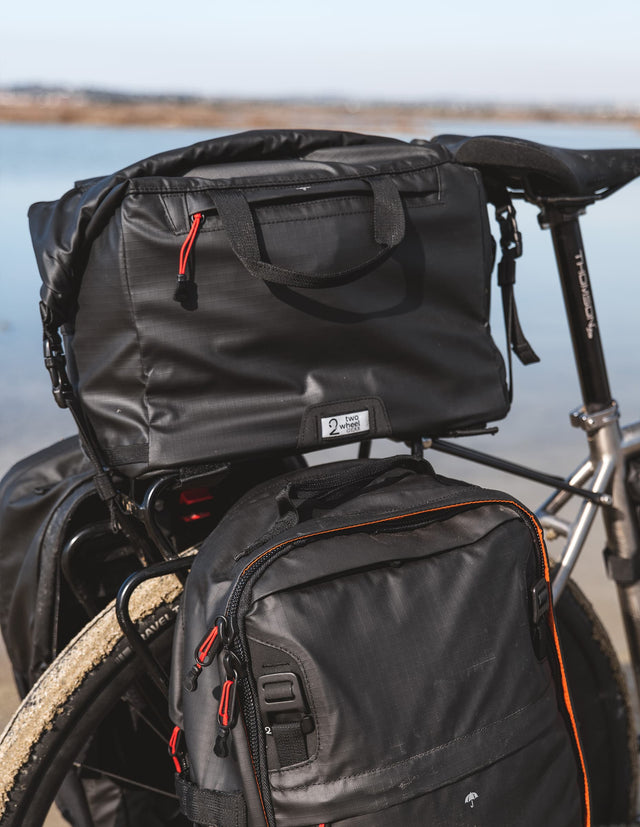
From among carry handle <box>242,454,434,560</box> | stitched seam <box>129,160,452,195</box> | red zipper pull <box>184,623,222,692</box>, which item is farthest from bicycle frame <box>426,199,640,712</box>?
red zipper pull <box>184,623,222,692</box>

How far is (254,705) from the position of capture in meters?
0.98

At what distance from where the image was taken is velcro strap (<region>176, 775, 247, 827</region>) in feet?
3.27

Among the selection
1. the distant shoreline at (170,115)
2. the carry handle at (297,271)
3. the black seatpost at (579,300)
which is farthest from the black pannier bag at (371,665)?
the distant shoreline at (170,115)

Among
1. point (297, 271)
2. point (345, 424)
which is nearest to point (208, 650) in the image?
point (345, 424)

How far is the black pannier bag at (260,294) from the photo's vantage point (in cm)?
106

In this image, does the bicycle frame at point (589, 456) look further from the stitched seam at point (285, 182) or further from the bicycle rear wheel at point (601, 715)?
the stitched seam at point (285, 182)

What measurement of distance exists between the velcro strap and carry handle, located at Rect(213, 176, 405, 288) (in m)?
0.59

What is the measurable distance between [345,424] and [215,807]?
477mm

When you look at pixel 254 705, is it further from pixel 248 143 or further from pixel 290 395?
pixel 248 143

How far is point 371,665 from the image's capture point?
3.31 ft

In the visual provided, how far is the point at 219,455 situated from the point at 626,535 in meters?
0.73

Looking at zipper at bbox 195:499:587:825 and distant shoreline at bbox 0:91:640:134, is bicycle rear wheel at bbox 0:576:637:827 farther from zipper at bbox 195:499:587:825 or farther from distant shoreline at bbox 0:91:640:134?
distant shoreline at bbox 0:91:640:134

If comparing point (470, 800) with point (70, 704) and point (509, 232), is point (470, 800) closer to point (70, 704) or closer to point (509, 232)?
point (70, 704)

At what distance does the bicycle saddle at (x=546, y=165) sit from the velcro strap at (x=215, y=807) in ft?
2.89
